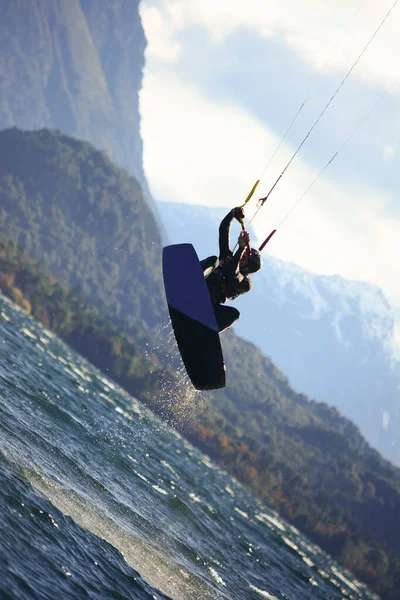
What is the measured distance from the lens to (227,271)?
1588 centimetres

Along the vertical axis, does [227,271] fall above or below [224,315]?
above

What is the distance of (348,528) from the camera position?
17238 centimetres

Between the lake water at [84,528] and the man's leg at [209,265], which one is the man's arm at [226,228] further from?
the lake water at [84,528]

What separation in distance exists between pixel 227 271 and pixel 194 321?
1522mm

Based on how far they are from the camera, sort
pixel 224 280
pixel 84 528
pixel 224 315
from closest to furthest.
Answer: pixel 224 280 < pixel 224 315 < pixel 84 528

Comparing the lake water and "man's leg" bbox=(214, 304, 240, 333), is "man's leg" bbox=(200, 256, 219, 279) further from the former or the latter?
the lake water

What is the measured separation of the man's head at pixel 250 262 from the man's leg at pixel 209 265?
685 millimetres

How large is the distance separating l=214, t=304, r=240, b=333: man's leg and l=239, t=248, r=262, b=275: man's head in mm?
1118

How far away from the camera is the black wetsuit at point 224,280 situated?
1581 cm

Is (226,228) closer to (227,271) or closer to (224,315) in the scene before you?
(227,271)

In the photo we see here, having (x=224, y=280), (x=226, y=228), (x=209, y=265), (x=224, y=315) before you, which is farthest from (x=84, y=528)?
(x=226, y=228)

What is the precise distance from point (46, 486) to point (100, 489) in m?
5.41

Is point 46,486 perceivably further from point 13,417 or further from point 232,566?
point 232,566

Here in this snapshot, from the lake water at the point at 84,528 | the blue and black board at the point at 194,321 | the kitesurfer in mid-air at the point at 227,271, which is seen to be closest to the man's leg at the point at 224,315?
the kitesurfer in mid-air at the point at 227,271
